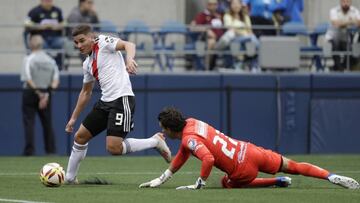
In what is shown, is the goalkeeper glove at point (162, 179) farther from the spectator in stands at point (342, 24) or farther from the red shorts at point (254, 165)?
the spectator in stands at point (342, 24)

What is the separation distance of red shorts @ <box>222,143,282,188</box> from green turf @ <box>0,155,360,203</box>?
18 cm

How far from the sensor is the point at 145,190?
1218cm

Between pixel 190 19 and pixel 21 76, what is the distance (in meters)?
6.88

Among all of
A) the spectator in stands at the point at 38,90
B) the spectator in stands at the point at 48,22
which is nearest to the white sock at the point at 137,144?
the spectator in stands at the point at 38,90

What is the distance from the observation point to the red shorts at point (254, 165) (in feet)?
40.2

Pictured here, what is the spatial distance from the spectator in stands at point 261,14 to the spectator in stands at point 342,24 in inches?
53.4

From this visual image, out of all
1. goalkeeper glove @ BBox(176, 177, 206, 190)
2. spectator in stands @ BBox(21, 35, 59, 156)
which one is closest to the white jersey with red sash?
goalkeeper glove @ BBox(176, 177, 206, 190)

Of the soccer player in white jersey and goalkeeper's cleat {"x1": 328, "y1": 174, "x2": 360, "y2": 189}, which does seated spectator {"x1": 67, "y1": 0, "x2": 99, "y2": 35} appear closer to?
the soccer player in white jersey

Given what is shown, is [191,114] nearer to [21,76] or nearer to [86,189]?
[21,76]

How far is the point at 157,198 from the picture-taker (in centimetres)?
1120

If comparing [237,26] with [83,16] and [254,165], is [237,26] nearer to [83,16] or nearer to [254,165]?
[83,16]

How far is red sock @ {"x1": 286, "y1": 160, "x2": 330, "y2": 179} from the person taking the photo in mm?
12227

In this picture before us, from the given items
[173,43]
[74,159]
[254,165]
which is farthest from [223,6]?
[254,165]

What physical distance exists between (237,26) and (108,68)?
32.9 feet
